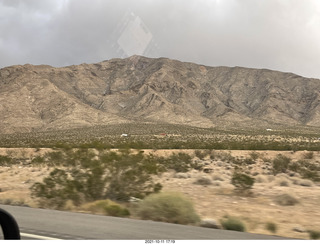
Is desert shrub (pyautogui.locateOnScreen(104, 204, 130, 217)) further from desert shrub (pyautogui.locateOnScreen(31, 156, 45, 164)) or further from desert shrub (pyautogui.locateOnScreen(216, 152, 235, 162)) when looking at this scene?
desert shrub (pyautogui.locateOnScreen(216, 152, 235, 162))

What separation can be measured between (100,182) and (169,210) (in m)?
3.76

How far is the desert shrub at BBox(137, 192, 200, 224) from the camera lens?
29.1 ft

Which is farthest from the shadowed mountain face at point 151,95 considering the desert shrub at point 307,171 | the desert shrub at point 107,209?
the desert shrub at point 107,209

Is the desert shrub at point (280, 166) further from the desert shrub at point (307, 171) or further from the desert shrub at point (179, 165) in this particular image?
the desert shrub at point (179, 165)

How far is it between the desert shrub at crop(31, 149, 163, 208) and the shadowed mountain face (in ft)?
303

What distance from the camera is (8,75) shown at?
14150 cm

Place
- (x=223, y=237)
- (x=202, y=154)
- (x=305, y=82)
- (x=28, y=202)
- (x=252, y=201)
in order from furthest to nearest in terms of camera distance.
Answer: (x=305, y=82) → (x=202, y=154) → (x=252, y=201) → (x=28, y=202) → (x=223, y=237)

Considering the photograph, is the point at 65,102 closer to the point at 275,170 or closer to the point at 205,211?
the point at 275,170

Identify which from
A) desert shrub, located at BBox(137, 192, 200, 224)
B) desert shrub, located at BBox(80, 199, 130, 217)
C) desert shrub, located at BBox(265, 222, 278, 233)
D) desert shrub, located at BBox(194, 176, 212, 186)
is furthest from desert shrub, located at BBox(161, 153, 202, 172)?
desert shrub, located at BBox(265, 222, 278, 233)

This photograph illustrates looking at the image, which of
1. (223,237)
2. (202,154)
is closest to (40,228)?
(223,237)

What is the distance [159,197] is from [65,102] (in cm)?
11414

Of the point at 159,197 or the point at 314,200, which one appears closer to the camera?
the point at 159,197

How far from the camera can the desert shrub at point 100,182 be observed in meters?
11.3

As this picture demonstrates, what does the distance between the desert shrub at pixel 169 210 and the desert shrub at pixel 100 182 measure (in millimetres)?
2298
